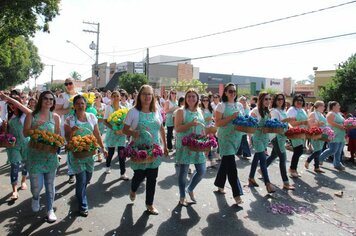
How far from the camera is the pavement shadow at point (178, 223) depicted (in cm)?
463

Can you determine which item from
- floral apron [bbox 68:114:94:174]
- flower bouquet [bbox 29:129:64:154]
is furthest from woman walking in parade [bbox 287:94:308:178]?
flower bouquet [bbox 29:129:64:154]

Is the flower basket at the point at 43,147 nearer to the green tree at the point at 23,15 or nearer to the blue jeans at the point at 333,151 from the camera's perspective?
the blue jeans at the point at 333,151

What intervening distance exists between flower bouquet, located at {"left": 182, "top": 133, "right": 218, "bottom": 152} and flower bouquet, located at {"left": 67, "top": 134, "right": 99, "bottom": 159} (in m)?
1.50

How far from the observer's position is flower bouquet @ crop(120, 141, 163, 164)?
4801 mm

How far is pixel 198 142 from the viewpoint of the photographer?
523 centimetres

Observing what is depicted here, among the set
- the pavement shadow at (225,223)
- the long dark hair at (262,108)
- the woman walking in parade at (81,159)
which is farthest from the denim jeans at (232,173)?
the woman walking in parade at (81,159)

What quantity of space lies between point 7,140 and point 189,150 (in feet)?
10.8

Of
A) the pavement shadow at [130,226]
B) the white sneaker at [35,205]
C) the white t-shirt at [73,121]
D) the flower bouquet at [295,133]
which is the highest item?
the white t-shirt at [73,121]

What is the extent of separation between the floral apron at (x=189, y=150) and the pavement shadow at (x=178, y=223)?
2.81 feet

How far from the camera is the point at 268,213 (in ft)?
18.3

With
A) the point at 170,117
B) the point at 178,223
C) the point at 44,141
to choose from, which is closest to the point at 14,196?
the point at 44,141

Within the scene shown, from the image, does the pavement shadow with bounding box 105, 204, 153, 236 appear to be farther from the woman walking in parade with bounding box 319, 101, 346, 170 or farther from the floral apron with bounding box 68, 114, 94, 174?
the woman walking in parade with bounding box 319, 101, 346, 170

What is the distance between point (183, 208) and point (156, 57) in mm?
71099

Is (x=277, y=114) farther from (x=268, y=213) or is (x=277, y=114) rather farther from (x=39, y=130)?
(x=39, y=130)
